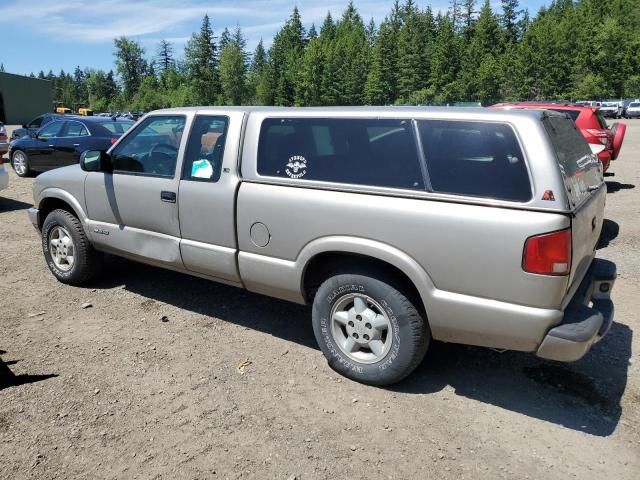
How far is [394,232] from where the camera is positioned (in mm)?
3316

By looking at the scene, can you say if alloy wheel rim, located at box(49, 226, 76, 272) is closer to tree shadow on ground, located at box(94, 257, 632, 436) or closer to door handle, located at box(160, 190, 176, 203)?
tree shadow on ground, located at box(94, 257, 632, 436)

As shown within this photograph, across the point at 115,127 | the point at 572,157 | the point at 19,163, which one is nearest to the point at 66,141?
the point at 115,127

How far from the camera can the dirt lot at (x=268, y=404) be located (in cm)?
293

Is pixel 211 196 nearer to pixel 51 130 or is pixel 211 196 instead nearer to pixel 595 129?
pixel 595 129

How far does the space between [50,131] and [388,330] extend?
1258 centimetres

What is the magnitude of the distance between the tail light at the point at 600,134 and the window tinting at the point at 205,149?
26.7 ft

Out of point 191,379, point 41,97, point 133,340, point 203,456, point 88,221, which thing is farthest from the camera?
point 41,97

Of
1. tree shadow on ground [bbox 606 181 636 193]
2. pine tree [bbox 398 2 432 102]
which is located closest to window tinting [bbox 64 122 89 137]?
tree shadow on ground [bbox 606 181 636 193]

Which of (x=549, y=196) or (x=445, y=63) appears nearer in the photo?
(x=549, y=196)

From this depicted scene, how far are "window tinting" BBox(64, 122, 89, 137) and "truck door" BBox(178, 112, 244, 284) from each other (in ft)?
31.6

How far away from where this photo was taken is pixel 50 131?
43.7ft

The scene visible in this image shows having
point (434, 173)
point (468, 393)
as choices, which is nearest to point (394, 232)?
point (434, 173)

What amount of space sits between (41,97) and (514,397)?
79.5 m

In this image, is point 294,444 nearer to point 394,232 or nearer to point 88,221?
point 394,232
